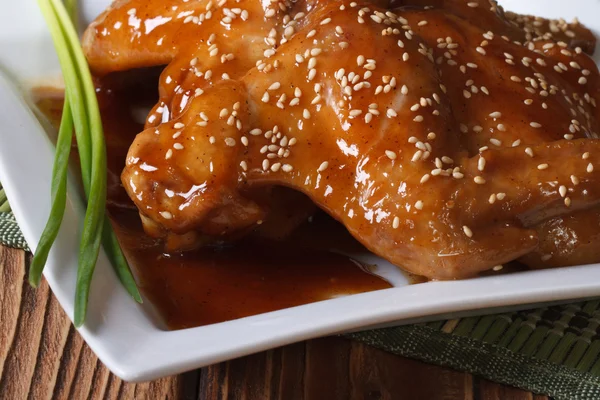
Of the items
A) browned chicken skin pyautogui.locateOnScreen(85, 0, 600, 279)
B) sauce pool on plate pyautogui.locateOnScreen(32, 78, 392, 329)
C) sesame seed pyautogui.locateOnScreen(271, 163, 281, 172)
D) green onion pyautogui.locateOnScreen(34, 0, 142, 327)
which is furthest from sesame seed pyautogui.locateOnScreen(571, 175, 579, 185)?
green onion pyautogui.locateOnScreen(34, 0, 142, 327)

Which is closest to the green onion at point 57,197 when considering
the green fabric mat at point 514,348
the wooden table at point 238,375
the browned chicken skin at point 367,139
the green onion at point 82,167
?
the green onion at point 82,167

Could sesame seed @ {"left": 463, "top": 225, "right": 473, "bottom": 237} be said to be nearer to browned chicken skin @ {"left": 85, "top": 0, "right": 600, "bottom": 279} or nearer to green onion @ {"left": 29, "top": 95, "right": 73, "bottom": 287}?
browned chicken skin @ {"left": 85, "top": 0, "right": 600, "bottom": 279}

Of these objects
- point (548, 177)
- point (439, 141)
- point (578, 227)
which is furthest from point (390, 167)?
point (578, 227)

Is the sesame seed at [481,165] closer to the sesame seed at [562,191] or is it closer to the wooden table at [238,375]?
the sesame seed at [562,191]

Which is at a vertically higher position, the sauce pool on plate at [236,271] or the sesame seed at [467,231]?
the sesame seed at [467,231]

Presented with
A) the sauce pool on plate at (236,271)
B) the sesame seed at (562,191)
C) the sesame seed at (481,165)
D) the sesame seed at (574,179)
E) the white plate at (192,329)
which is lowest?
the sauce pool on plate at (236,271)

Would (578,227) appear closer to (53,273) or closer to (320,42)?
(320,42)
